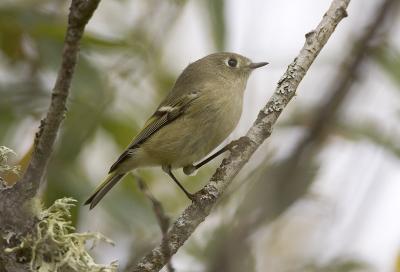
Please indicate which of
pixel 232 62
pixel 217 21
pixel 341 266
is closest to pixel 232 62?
pixel 232 62

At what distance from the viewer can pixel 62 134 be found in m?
2.37

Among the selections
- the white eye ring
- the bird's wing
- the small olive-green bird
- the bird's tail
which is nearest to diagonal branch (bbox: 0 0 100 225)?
the bird's tail

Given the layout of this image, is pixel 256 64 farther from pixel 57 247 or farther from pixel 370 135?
pixel 57 247

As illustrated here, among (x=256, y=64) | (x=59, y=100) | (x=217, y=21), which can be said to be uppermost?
(x=256, y=64)

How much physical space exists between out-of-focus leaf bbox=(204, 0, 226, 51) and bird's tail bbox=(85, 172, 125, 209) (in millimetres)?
768

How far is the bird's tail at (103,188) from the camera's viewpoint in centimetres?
260

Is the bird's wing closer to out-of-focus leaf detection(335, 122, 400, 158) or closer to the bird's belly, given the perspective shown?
the bird's belly

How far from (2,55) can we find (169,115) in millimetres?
839

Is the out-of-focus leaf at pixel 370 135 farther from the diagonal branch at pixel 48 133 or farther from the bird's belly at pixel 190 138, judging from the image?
the diagonal branch at pixel 48 133

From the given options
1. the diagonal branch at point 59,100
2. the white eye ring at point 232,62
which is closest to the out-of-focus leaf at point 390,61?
the diagonal branch at point 59,100

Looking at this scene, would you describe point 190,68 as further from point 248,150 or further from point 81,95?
point 248,150

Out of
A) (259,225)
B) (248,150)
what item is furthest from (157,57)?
(259,225)

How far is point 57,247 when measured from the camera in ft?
5.51

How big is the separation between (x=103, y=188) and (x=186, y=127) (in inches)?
23.6
